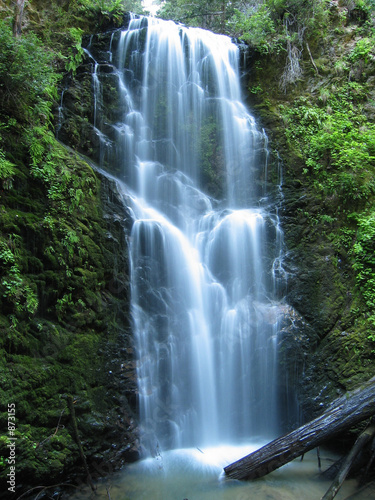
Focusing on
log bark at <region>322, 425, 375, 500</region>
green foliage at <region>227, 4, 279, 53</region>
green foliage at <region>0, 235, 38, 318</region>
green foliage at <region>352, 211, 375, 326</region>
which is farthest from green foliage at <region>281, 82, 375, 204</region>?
green foliage at <region>0, 235, 38, 318</region>

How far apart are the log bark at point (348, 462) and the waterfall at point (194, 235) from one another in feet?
7.49

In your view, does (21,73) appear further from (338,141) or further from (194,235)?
(338,141)

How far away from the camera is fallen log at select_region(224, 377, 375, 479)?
17.1 feet

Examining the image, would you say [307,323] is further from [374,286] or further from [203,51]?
[203,51]

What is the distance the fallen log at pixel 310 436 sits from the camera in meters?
5.21

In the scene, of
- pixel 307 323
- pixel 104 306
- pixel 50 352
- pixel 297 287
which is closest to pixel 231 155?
pixel 297 287

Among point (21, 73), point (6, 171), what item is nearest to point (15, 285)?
point (6, 171)

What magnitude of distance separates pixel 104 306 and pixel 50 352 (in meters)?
1.35

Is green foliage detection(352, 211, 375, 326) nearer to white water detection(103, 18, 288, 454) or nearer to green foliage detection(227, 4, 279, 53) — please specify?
white water detection(103, 18, 288, 454)

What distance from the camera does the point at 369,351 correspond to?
6.66m

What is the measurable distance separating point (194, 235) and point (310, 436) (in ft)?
15.9

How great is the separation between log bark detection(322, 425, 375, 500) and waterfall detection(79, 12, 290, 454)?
2284 millimetres

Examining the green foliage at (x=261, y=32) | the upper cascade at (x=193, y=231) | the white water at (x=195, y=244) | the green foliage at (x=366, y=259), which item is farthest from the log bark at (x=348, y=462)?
the green foliage at (x=261, y=32)

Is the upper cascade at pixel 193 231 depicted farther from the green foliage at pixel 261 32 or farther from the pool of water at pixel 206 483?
the green foliage at pixel 261 32
